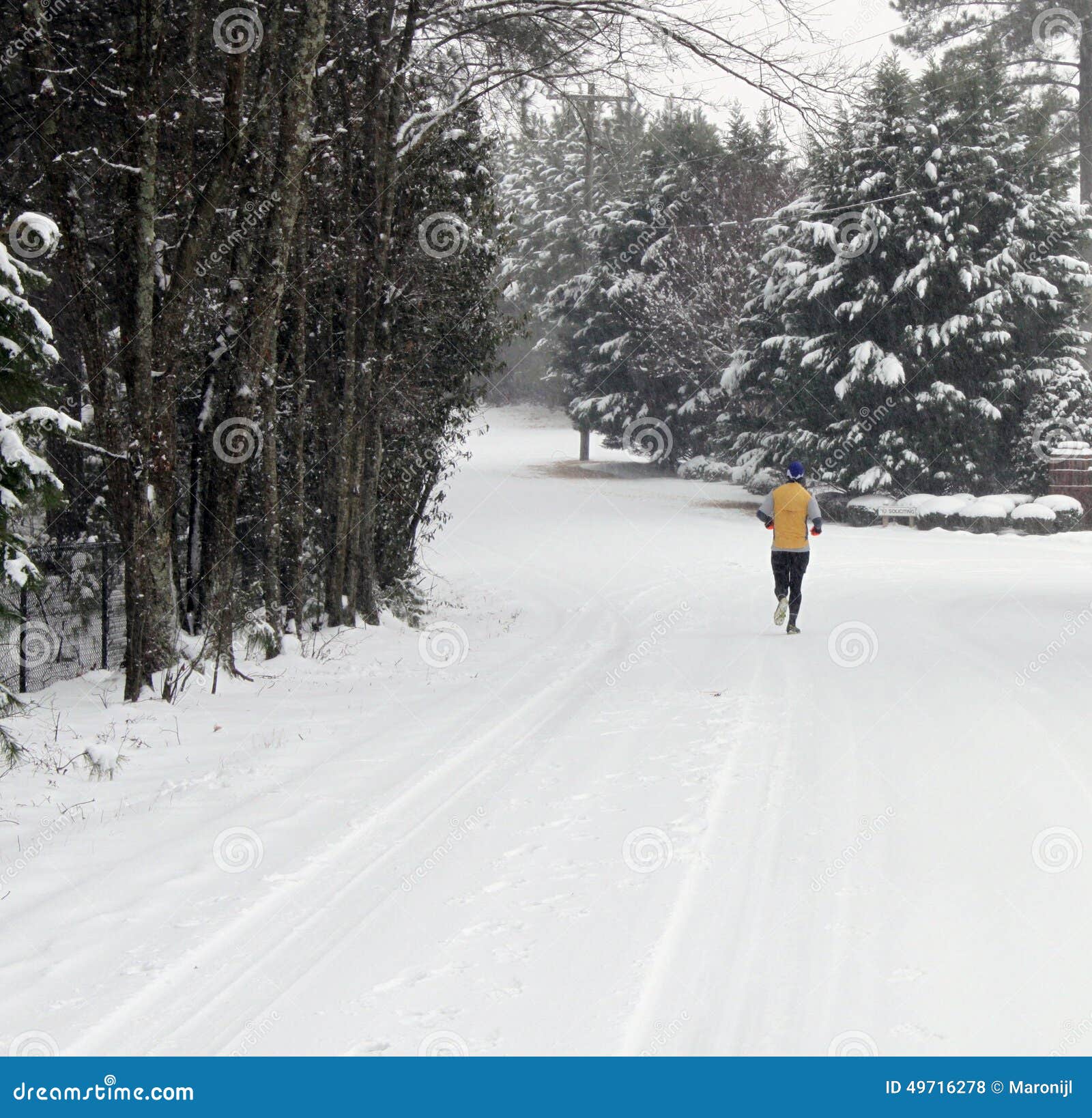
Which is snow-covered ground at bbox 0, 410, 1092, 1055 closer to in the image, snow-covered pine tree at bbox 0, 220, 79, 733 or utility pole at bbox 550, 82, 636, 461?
snow-covered pine tree at bbox 0, 220, 79, 733

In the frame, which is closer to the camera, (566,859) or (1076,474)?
(566,859)

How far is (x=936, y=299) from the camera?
3184 centimetres

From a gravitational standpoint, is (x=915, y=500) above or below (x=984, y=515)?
above

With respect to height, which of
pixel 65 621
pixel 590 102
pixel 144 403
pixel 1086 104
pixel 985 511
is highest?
pixel 1086 104

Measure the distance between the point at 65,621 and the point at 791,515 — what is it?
27.6ft

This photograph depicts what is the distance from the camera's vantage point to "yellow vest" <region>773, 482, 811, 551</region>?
13.7m

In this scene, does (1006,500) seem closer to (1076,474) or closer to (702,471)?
(1076,474)

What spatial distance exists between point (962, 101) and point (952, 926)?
105 feet

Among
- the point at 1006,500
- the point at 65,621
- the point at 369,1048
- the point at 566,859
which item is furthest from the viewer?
the point at 1006,500

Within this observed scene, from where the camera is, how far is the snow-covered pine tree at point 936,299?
31.1 m

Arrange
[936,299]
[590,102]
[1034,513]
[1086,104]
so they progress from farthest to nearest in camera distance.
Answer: [1086,104] < [936,299] < [1034,513] < [590,102]

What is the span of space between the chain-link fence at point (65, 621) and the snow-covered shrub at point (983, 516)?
2268 centimetres

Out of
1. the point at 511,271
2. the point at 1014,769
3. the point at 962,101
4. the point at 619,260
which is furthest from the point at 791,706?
the point at 619,260

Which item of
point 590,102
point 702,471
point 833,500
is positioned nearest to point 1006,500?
point 833,500
